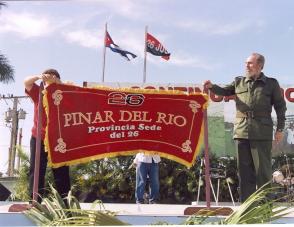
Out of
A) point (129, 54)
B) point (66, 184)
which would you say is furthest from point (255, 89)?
point (129, 54)

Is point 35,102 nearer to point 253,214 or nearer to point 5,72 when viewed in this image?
point 253,214

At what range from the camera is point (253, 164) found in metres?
3.75

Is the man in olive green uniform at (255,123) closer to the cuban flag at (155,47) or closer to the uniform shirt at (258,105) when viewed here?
the uniform shirt at (258,105)

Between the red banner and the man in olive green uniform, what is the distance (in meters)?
0.37

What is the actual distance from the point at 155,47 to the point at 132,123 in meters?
12.6

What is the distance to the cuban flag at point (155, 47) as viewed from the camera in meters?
16.2

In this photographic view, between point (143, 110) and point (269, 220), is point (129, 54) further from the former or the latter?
point (269, 220)

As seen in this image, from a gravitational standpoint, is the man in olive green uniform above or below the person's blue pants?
above

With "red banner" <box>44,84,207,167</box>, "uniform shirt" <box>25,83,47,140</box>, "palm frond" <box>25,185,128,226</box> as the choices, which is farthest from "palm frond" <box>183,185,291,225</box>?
"uniform shirt" <box>25,83,47,140</box>

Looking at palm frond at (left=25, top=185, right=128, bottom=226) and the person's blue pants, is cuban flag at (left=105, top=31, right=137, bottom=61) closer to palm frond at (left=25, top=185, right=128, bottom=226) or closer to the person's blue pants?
the person's blue pants

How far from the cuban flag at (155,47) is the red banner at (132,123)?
12249 millimetres

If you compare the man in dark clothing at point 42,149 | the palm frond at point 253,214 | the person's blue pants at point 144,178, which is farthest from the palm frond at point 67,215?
the person's blue pants at point 144,178

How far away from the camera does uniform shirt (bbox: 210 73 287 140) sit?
372 cm

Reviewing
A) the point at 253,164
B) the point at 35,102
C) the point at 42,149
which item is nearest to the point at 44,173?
the point at 42,149
